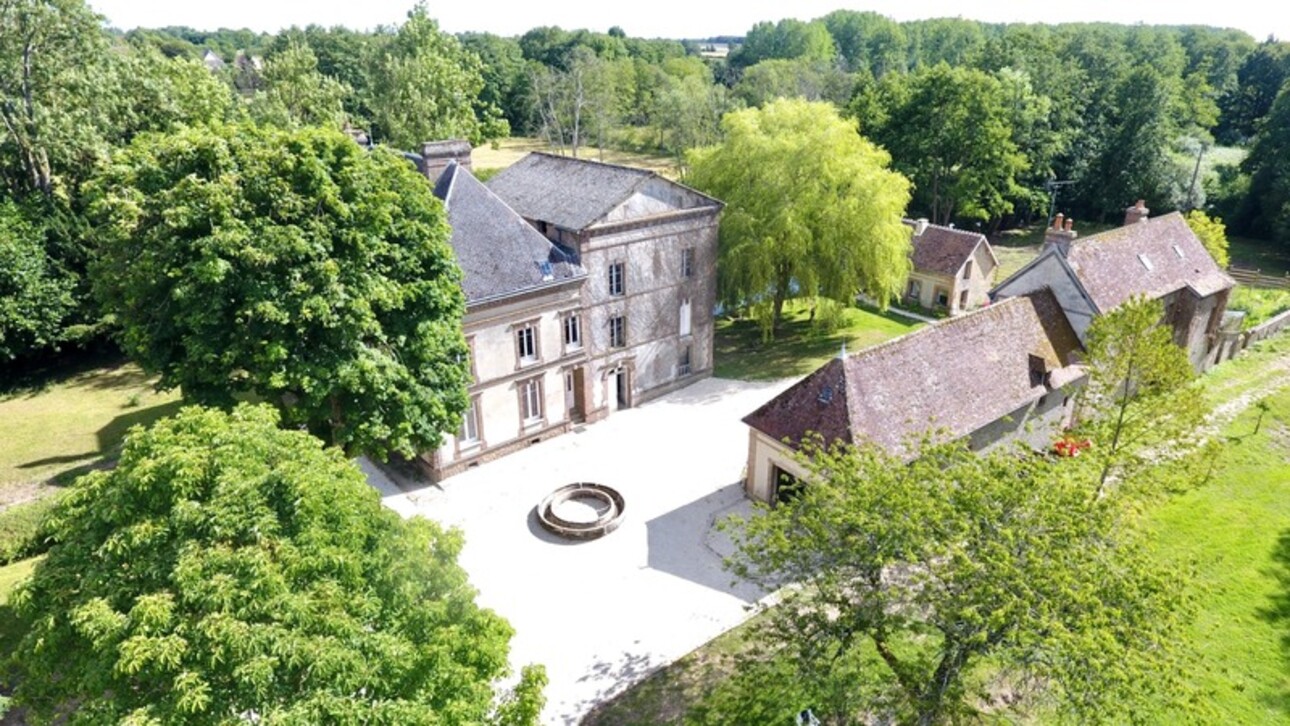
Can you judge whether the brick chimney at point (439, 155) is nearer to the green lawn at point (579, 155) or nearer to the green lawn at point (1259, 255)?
the green lawn at point (1259, 255)

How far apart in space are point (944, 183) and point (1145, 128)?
787 inches

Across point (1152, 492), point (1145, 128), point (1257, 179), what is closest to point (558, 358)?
point (1152, 492)

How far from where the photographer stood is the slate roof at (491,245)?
3162 centimetres

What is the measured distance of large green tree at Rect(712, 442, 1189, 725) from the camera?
14766mm

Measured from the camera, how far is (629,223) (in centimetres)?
3547

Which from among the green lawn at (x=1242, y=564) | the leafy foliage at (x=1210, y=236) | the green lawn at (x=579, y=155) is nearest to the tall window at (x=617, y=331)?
the green lawn at (x=1242, y=564)

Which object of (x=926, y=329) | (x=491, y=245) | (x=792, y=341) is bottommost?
(x=792, y=341)

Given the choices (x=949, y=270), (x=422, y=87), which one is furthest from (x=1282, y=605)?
(x=422, y=87)

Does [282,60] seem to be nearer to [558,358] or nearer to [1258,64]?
[558,358]

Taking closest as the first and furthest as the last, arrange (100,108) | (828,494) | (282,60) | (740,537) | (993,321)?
(828,494) → (740,537) → (993,321) → (100,108) → (282,60)

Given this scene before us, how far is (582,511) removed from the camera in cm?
3042

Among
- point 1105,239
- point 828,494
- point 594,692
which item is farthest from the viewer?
point 1105,239

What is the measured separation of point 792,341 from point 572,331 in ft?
59.1

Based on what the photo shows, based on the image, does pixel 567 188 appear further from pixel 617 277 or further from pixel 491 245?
pixel 491 245
